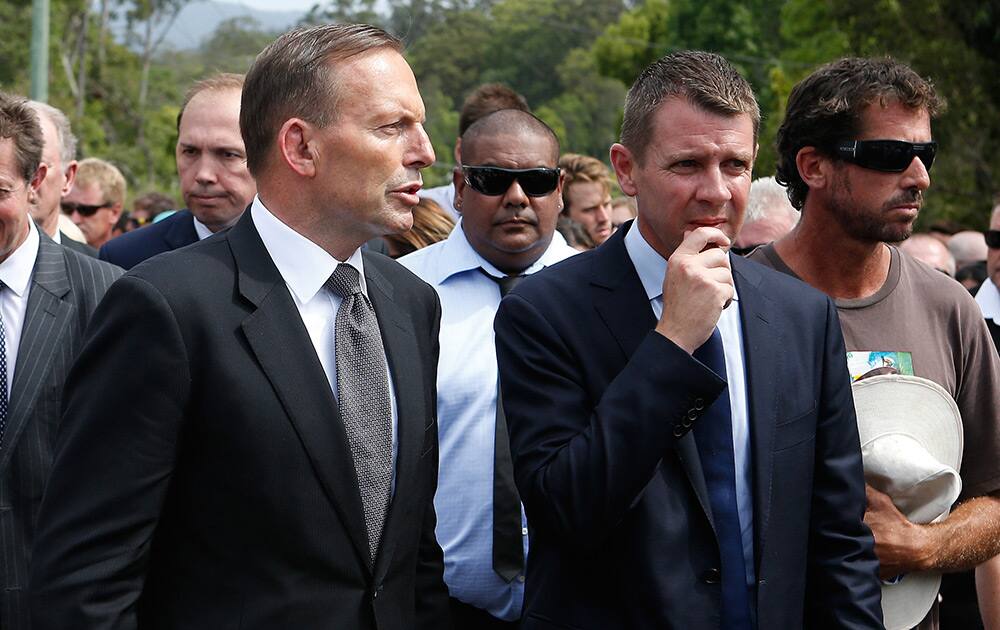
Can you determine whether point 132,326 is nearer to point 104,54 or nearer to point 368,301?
point 368,301

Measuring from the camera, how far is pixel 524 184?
4891 mm

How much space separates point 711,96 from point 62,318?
215cm

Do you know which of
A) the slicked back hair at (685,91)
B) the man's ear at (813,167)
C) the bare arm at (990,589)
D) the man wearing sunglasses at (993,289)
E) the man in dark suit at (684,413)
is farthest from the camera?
the man wearing sunglasses at (993,289)

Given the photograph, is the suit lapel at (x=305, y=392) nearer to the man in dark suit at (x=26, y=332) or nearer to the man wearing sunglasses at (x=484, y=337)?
the man in dark suit at (x=26, y=332)

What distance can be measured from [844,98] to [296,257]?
71.5 inches

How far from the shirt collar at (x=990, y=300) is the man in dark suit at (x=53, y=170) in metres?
4.14

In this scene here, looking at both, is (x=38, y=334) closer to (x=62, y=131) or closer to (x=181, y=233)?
(x=181, y=233)

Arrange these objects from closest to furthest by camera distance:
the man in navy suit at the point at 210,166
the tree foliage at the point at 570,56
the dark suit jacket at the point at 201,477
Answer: the dark suit jacket at the point at 201,477 → the man in navy suit at the point at 210,166 → the tree foliage at the point at 570,56

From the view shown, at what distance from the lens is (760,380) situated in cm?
299

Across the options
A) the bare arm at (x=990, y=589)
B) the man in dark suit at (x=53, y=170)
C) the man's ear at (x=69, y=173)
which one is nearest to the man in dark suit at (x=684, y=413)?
the bare arm at (x=990, y=589)

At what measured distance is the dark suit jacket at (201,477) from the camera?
2578 mm

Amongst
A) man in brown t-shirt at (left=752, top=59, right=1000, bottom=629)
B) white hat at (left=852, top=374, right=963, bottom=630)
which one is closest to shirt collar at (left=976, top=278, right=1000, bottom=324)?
man in brown t-shirt at (left=752, top=59, right=1000, bottom=629)

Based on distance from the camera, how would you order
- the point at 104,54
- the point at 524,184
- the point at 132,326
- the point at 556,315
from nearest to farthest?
the point at 132,326 < the point at 556,315 < the point at 524,184 < the point at 104,54

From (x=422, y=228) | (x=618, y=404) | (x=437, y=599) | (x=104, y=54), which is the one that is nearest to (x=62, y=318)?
(x=437, y=599)
